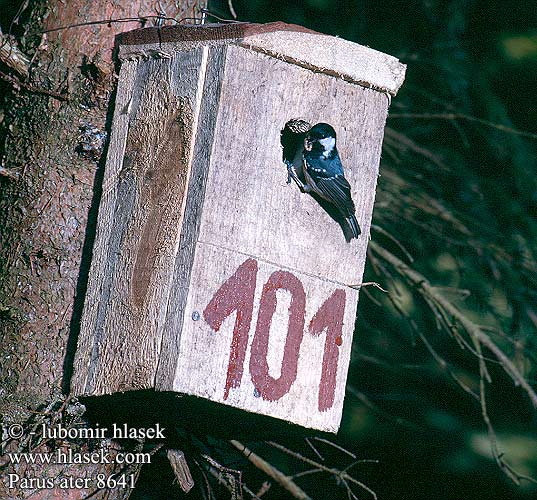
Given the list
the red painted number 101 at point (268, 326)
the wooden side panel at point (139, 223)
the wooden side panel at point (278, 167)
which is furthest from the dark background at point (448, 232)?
the wooden side panel at point (139, 223)

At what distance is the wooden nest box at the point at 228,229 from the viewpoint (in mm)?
3059

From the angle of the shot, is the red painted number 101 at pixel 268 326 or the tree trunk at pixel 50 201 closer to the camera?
the red painted number 101 at pixel 268 326

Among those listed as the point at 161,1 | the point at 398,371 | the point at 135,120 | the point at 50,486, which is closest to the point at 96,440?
the point at 50,486

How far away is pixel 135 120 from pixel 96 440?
0.93 metres

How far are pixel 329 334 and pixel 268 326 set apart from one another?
22 cm

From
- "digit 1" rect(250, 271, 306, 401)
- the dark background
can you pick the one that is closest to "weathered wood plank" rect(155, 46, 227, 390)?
"digit 1" rect(250, 271, 306, 401)

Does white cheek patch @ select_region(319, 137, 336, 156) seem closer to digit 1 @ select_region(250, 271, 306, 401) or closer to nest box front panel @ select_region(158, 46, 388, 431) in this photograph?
nest box front panel @ select_region(158, 46, 388, 431)

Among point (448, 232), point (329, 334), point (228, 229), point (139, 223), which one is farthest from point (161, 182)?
point (448, 232)

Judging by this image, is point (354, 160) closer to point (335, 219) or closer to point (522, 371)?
point (335, 219)

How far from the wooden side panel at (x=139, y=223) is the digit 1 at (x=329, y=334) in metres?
0.46

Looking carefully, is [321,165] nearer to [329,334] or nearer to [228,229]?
[228,229]

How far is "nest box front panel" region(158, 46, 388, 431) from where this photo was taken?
9.98 feet

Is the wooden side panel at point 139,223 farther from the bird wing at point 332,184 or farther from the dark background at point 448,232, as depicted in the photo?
the dark background at point 448,232

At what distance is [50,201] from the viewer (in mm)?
3418
